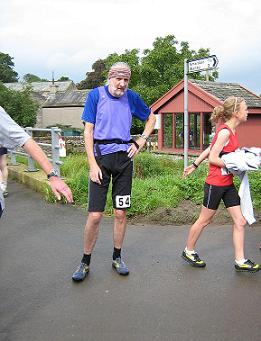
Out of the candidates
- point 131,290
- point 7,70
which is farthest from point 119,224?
point 7,70

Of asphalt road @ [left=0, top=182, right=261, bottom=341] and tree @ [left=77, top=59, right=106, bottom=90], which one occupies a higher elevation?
tree @ [left=77, top=59, right=106, bottom=90]

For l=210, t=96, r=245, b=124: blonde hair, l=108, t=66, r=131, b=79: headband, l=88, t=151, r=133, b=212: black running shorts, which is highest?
l=108, t=66, r=131, b=79: headband

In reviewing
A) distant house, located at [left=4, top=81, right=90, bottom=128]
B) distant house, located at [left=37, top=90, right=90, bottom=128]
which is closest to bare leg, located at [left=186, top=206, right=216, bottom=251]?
distant house, located at [left=4, top=81, right=90, bottom=128]

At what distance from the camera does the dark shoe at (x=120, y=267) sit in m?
4.20

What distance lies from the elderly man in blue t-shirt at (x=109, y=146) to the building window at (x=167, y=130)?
21492 mm

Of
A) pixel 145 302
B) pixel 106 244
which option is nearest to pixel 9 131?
pixel 145 302

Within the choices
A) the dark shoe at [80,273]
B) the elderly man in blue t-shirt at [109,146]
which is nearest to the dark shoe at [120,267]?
the elderly man in blue t-shirt at [109,146]

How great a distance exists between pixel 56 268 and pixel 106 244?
3.06ft

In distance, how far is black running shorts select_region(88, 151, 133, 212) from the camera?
13.5 ft

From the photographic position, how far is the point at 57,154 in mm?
8273

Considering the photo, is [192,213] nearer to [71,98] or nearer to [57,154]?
[57,154]

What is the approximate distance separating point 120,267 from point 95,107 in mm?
1558

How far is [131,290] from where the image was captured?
382 cm

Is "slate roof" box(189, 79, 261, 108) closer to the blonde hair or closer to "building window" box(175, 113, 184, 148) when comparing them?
"building window" box(175, 113, 184, 148)
